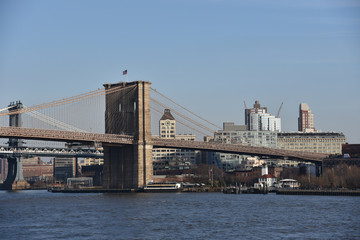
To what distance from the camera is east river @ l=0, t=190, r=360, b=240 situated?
48.3 m

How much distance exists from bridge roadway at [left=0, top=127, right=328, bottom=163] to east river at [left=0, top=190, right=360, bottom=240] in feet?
53.1

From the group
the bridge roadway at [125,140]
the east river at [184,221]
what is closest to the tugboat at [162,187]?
the bridge roadway at [125,140]

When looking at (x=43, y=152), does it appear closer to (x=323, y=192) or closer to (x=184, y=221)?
(x=323, y=192)

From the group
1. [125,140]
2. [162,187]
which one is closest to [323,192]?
[162,187]

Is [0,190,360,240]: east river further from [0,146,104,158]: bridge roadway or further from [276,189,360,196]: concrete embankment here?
[0,146,104,158]: bridge roadway

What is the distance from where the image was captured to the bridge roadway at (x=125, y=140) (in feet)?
297

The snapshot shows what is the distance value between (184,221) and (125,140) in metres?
52.2

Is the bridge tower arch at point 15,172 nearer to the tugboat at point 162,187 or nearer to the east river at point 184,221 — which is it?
the tugboat at point 162,187

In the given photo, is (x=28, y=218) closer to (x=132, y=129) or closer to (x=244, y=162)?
(x=132, y=129)

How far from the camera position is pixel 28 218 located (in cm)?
6072

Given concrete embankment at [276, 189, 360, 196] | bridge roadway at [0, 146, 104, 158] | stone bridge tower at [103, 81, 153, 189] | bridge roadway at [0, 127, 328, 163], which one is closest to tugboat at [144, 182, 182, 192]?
stone bridge tower at [103, 81, 153, 189]

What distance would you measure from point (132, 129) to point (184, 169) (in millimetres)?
47334

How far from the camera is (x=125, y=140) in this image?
108 metres

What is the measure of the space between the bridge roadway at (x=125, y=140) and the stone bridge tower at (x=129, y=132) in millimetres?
1894
